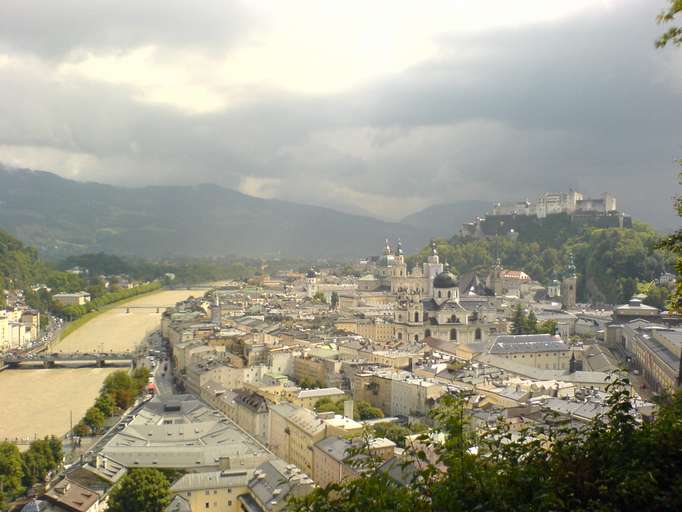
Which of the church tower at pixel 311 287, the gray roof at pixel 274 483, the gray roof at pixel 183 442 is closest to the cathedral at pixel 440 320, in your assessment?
the gray roof at pixel 183 442

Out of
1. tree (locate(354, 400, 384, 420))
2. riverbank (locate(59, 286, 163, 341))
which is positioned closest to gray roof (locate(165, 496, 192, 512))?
tree (locate(354, 400, 384, 420))

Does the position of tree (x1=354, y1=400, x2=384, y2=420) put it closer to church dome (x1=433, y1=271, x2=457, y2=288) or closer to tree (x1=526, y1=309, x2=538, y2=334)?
tree (x1=526, y1=309, x2=538, y2=334)

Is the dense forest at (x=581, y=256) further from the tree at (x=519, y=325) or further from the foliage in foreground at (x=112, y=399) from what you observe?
the foliage in foreground at (x=112, y=399)

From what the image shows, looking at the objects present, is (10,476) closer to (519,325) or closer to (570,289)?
(519,325)

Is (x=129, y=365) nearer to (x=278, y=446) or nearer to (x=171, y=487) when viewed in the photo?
(x=278, y=446)

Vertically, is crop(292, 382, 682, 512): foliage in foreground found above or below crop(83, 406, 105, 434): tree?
above

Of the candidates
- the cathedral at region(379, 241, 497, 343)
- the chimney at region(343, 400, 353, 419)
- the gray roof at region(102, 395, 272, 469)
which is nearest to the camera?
the gray roof at region(102, 395, 272, 469)
